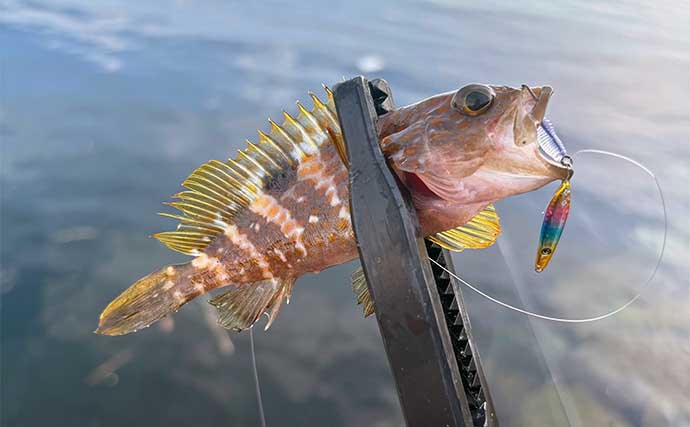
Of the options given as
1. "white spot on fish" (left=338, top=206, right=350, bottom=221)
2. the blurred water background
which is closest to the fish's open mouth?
"white spot on fish" (left=338, top=206, right=350, bottom=221)

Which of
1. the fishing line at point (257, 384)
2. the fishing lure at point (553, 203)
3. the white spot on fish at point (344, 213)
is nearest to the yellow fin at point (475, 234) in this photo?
the fishing lure at point (553, 203)

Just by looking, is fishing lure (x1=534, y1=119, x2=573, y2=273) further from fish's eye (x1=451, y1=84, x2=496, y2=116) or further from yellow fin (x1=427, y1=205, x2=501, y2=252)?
yellow fin (x1=427, y1=205, x2=501, y2=252)

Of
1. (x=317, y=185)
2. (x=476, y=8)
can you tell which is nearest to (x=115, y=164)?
(x=317, y=185)

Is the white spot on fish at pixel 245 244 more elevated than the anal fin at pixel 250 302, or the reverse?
the white spot on fish at pixel 245 244

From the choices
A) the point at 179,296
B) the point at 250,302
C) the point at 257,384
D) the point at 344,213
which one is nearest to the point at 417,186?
the point at 344,213

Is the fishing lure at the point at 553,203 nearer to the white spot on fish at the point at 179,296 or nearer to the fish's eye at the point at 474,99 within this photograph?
the fish's eye at the point at 474,99
